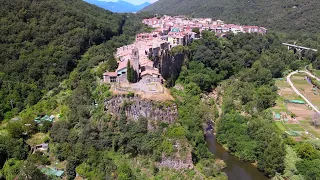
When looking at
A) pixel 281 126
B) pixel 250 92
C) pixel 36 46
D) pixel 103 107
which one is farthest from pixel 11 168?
pixel 250 92

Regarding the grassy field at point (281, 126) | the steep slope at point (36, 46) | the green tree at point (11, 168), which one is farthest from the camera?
the steep slope at point (36, 46)

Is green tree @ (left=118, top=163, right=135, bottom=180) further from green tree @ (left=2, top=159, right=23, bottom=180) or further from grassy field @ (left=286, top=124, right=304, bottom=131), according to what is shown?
grassy field @ (left=286, top=124, right=304, bottom=131)

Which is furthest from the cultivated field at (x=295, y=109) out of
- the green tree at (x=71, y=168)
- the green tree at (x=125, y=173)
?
the green tree at (x=71, y=168)

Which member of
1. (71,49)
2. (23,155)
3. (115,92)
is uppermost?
(71,49)

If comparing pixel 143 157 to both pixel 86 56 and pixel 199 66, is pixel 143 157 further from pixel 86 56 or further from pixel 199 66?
pixel 86 56

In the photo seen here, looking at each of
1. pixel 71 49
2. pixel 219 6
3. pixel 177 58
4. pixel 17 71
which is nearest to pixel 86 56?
pixel 71 49

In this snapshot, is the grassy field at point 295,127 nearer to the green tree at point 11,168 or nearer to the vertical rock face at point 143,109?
the vertical rock face at point 143,109
